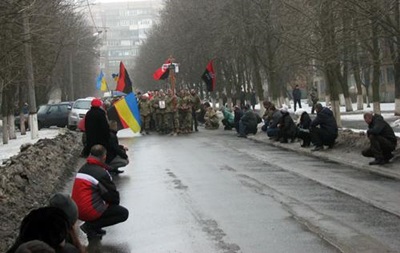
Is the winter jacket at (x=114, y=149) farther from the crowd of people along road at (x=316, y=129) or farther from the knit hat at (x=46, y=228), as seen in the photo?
the knit hat at (x=46, y=228)

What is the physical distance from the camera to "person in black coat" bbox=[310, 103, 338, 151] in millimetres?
17812

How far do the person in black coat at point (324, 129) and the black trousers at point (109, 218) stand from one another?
10.7 metres

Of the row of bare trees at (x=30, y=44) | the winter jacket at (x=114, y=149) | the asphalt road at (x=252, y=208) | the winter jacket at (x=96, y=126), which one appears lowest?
the asphalt road at (x=252, y=208)

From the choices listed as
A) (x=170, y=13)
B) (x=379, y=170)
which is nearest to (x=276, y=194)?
(x=379, y=170)

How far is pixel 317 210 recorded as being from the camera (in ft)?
31.2

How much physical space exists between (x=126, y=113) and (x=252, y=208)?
334 inches

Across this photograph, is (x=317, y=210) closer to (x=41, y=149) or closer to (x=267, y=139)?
(x=41, y=149)

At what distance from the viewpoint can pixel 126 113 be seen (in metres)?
17.5

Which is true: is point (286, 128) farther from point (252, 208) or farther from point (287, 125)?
point (252, 208)

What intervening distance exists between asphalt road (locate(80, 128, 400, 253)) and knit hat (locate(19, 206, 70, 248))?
347cm

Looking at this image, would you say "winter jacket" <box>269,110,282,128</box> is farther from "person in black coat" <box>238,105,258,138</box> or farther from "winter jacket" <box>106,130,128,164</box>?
"winter jacket" <box>106,130,128,164</box>

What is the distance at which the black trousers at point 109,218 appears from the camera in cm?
802

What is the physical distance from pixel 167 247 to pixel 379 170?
26.2 ft

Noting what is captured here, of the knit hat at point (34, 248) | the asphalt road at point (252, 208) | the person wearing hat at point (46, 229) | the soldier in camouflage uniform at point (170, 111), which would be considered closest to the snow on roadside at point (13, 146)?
the asphalt road at point (252, 208)
